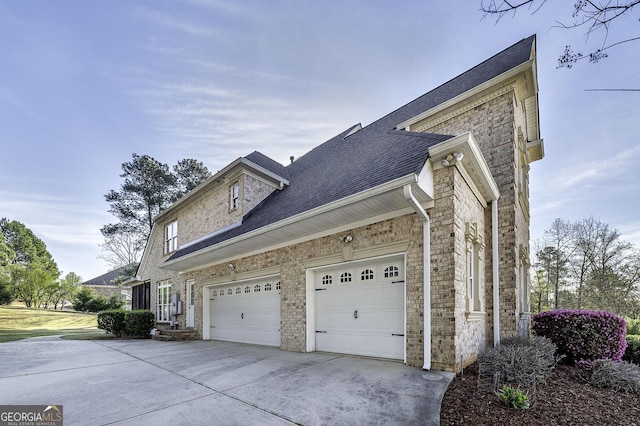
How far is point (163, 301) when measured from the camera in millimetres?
16938

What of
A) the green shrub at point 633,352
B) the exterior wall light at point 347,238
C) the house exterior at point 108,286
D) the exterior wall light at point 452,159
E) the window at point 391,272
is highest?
the exterior wall light at point 452,159

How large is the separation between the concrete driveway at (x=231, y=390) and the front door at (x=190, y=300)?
6.06m

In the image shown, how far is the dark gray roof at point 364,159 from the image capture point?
22.1 ft

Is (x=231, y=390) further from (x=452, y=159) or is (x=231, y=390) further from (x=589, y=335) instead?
(x=589, y=335)

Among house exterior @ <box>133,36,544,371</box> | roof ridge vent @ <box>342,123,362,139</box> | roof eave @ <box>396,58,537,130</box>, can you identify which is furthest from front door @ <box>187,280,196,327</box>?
roof eave @ <box>396,58,537,130</box>

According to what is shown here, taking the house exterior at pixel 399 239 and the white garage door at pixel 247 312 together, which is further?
the white garage door at pixel 247 312

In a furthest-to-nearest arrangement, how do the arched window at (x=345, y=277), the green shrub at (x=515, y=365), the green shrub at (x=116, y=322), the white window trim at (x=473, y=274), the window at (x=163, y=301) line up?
the window at (x=163, y=301)
the green shrub at (x=116, y=322)
the arched window at (x=345, y=277)
the white window trim at (x=473, y=274)
the green shrub at (x=515, y=365)

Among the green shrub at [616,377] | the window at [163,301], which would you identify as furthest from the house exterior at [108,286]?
the green shrub at [616,377]

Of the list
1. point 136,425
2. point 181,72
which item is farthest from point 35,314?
point 136,425

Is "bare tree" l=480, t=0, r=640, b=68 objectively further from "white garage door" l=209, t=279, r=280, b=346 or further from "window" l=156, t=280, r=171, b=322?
"window" l=156, t=280, r=171, b=322

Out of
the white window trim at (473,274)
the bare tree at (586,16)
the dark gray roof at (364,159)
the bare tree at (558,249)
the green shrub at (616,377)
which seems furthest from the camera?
the bare tree at (558,249)

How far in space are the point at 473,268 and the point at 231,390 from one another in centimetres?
562

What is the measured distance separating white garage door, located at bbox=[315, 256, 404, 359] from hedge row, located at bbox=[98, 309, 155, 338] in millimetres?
10571

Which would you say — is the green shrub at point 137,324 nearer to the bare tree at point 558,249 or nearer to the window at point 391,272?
the window at point 391,272
